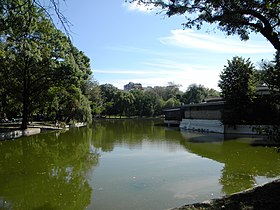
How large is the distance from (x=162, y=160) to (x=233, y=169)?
365cm

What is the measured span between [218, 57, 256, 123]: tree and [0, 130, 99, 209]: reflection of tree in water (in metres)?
18.4

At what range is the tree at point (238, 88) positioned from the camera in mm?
29422

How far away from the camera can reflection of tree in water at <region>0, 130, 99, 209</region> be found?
294 inches

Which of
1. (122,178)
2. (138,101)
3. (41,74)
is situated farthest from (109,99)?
(122,178)

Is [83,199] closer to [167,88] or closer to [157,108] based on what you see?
[157,108]

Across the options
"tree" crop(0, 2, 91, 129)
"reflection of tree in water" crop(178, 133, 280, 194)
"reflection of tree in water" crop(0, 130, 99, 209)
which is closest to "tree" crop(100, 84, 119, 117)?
"tree" crop(0, 2, 91, 129)

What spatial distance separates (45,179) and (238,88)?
23.9 m

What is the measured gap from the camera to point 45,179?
995 centimetres

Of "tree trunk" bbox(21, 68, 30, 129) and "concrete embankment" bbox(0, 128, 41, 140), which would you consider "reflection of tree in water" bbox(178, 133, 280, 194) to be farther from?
"tree trunk" bbox(21, 68, 30, 129)

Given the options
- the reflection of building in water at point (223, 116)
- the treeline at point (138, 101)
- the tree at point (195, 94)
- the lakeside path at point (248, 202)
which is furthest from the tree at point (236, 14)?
the tree at point (195, 94)

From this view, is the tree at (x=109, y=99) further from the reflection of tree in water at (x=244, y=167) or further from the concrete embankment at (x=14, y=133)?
the reflection of tree in water at (x=244, y=167)

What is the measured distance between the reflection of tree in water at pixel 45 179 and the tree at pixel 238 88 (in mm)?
18424

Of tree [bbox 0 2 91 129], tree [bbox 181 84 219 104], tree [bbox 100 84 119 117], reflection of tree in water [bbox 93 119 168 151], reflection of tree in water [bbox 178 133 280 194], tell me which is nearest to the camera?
reflection of tree in water [bbox 178 133 280 194]

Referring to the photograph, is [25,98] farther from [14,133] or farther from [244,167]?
[244,167]
